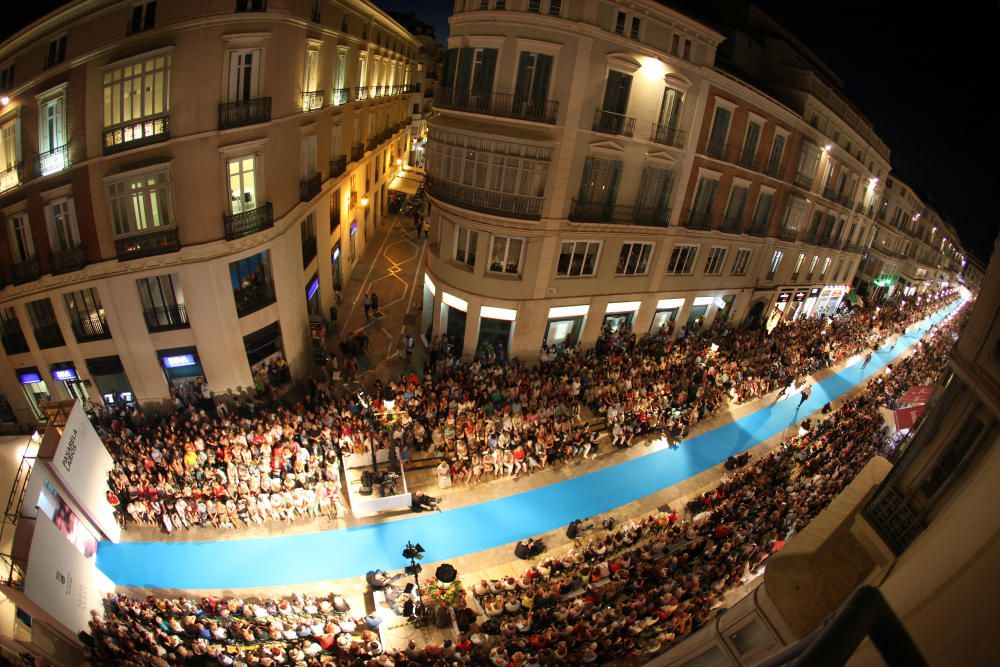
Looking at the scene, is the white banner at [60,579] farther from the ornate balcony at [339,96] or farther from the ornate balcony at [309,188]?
the ornate balcony at [339,96]

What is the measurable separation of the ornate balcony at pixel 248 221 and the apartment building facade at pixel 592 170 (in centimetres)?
755

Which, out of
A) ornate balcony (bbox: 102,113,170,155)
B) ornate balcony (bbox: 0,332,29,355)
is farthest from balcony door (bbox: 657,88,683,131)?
ornate balcony (bbox: 0,332,29,355)

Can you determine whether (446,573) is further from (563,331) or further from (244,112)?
(244,112)

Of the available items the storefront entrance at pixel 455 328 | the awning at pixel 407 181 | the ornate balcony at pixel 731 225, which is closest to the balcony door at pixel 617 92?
the ornate balcony at pixel 731 225

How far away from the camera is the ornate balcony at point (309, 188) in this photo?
64.9 feet

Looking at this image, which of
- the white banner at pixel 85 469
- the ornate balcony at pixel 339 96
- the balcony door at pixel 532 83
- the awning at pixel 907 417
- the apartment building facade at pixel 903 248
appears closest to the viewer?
the white banner at pixel 85 469

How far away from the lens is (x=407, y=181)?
141 feet

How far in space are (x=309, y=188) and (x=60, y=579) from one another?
1550cm

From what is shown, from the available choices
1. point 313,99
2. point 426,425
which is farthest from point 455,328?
point 313,99

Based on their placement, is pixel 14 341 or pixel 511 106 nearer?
pixel 14 341

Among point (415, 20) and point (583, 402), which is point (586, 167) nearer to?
point (583, 402)

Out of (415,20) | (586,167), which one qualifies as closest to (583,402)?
(586,167)

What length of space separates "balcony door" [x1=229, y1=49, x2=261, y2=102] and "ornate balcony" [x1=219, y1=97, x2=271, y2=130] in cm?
28

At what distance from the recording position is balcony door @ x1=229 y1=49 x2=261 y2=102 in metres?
15.0
